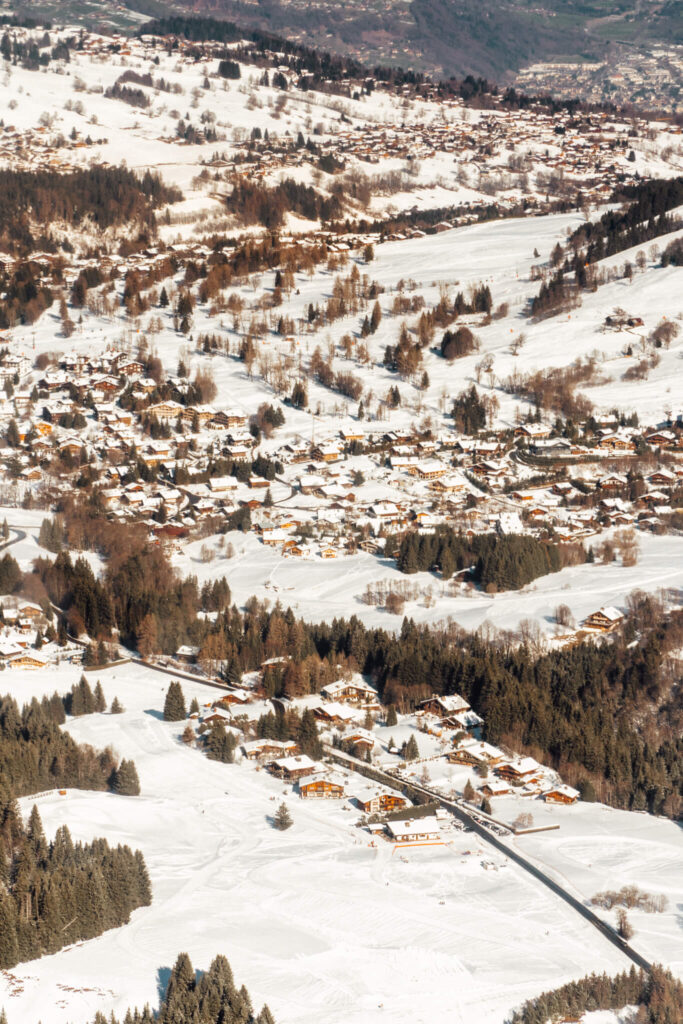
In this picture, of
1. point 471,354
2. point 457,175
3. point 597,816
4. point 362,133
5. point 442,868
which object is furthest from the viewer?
point 362,133

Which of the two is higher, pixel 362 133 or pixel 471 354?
pixel 362 133

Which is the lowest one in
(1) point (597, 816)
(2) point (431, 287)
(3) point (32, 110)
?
(1) point (597, 816)

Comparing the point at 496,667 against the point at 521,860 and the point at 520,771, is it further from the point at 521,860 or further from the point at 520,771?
the point at 521,860

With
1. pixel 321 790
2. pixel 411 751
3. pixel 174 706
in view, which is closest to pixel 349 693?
pixel 411 751

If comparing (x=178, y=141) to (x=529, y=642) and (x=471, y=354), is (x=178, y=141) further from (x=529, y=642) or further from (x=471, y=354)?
(x=529, y=642)

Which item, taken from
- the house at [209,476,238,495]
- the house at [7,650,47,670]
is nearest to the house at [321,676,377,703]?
the house at [7,650,47,670]

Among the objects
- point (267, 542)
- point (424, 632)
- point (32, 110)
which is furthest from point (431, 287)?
point (32, 110)
